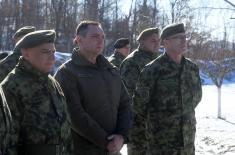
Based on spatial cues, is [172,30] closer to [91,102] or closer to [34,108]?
Result: [91,102]

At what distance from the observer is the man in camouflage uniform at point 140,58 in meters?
6.40

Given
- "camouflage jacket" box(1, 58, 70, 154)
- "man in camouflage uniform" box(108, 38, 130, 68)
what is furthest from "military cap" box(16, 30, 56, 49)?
"man in camouflage uniform" box(108, 38, 130, 68)

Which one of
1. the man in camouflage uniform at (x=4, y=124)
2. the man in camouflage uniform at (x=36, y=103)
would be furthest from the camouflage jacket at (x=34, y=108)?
the man in camouflage uniform at (x=4, y=124)

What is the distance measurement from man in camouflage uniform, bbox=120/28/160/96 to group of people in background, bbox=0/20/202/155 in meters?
0.05

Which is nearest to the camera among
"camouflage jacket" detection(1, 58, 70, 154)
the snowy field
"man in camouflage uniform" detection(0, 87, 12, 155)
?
"man in camouflage uniform" detection(0, 87, 12, 155)

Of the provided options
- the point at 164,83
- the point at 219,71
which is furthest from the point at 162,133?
the point at 219,71

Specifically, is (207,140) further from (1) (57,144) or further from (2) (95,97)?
(1) (57,144)

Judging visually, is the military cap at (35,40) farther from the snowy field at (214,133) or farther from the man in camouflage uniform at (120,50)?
the snowy field at (214,133)

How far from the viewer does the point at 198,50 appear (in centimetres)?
1772

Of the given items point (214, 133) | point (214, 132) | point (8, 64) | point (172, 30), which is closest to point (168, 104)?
Result: point (172, 30)

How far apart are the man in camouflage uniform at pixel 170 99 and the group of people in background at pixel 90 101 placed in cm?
1

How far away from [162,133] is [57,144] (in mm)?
1695

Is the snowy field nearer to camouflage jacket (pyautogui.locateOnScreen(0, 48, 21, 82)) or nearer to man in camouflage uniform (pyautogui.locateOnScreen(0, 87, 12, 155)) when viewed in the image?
camouflage jacket (pyautogui.locateOnScreen(0, 48, 21, 82))

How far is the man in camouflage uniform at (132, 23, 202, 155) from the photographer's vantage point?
5.02m
